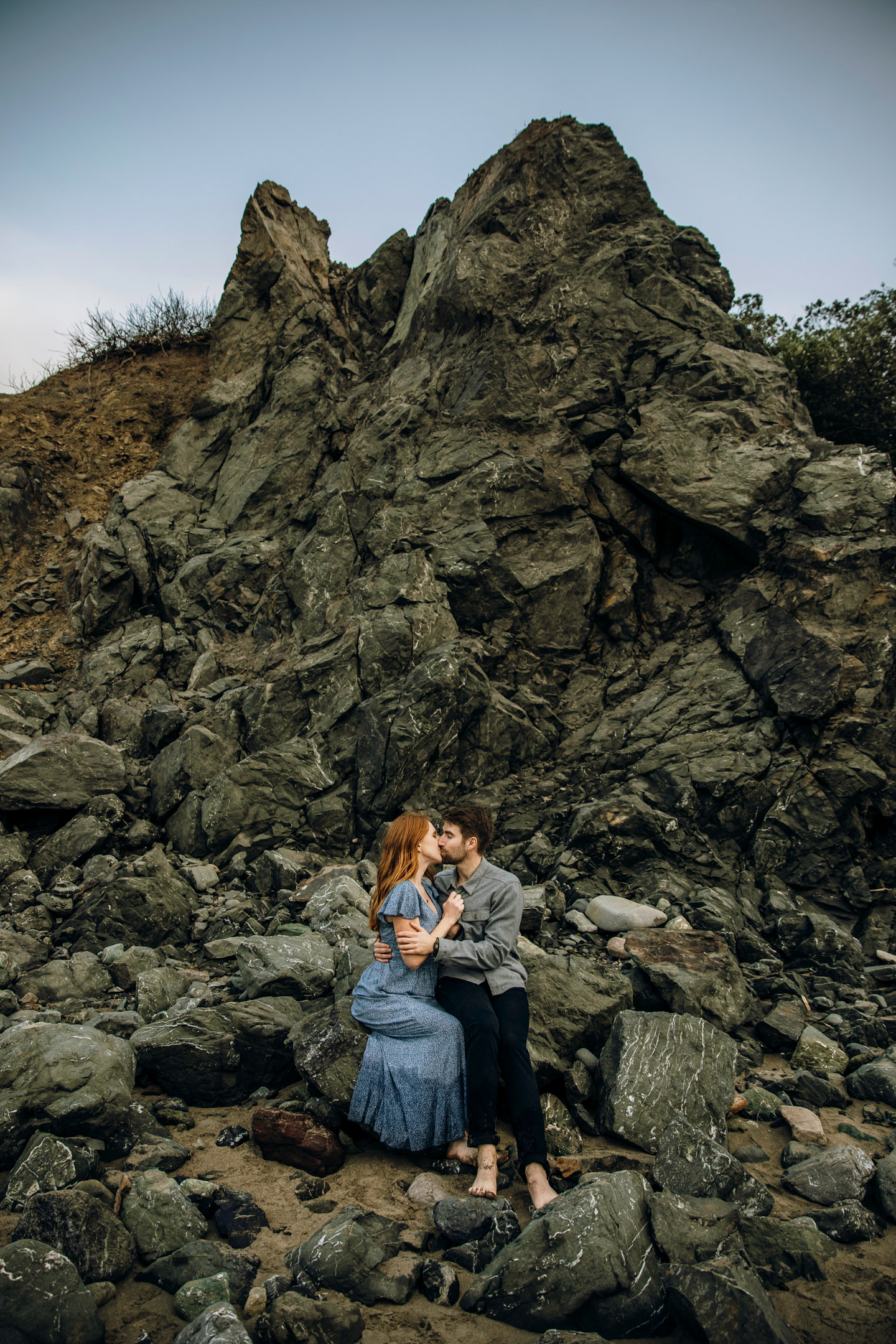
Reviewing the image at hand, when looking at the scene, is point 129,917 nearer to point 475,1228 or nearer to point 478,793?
point 478,793

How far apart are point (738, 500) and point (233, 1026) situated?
29.5 feet

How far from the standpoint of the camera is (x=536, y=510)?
10664 mm

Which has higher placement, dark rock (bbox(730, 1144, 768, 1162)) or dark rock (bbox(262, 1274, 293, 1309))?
dark rock (bbox(262, 1274, 293, 1309))

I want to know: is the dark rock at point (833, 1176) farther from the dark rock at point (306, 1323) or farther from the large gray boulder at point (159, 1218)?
the large gray boulder at point (159, 1218)

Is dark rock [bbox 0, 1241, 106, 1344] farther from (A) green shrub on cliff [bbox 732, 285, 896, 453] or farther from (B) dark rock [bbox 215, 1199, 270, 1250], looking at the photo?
(A) green shrub on cliff [bbox 732, 285, 896, 453]

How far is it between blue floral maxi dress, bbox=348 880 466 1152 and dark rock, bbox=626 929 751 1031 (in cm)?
209

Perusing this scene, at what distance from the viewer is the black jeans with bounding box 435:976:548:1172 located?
365 centimetres

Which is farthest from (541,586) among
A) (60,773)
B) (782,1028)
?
(60,773)

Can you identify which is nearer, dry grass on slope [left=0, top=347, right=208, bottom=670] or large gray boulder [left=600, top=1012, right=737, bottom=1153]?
large gray boulder [left=600, top=1012, right=737, bottom=1153]

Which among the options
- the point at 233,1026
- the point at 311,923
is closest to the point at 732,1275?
the point at 233,1026

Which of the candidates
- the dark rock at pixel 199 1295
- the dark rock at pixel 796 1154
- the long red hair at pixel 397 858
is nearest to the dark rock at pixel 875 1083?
the dark rock at pixel 796 1154

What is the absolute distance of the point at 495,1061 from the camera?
3.87 metres

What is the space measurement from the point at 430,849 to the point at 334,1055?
52.5 inches

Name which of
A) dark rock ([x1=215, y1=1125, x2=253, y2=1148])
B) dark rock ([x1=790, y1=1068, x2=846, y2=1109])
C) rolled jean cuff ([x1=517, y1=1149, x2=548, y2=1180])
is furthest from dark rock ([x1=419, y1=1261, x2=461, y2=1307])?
dark rock ([x1=790, y1=1068, x2=846, y2=1109])
